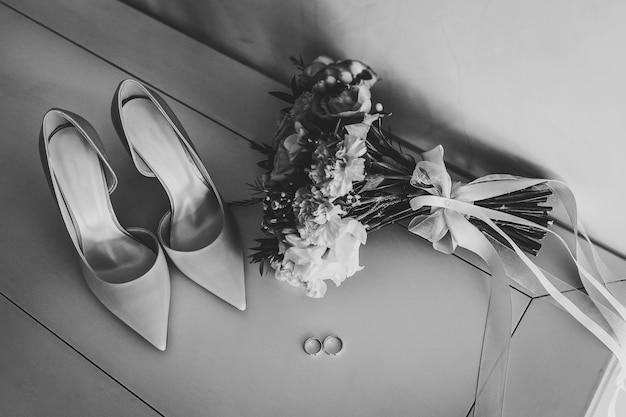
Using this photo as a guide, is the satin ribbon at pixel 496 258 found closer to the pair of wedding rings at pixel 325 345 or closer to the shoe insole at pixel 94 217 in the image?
the pair of wedding rings at pixel 325 345

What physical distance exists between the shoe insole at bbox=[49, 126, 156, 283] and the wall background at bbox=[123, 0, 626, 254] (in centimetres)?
37

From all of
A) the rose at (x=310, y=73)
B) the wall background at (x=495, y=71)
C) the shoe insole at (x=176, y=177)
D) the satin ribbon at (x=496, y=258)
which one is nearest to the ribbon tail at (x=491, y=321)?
the satin ribbon at (x=496, y=258)

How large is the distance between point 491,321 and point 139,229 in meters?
0.59

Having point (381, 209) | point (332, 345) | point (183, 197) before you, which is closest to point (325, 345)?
point (332, 345)

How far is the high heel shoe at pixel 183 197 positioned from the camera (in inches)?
36.7

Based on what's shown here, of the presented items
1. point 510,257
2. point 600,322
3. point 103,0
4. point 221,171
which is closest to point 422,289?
point 510,257

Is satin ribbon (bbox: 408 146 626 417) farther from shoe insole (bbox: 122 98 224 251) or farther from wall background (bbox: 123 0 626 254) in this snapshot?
shoe insole (bbox: 122 98 224 251)

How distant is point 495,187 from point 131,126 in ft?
1.96

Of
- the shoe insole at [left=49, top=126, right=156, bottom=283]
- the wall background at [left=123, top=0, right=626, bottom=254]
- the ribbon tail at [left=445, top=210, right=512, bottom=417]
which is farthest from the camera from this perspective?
the shoe insole at [left=49, top=126, right=156, bottom=283]

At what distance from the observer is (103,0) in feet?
4.09

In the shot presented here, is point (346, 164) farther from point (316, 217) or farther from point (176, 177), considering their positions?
point (176, 177)

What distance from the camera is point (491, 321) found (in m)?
0.88

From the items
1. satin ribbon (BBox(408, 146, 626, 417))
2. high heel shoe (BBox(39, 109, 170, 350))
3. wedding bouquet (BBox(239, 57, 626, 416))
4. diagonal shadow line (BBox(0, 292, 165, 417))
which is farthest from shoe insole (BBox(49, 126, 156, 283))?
satin ribbon (BBox(408, 146, 626, 417))

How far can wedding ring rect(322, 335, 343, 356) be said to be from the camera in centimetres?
89
